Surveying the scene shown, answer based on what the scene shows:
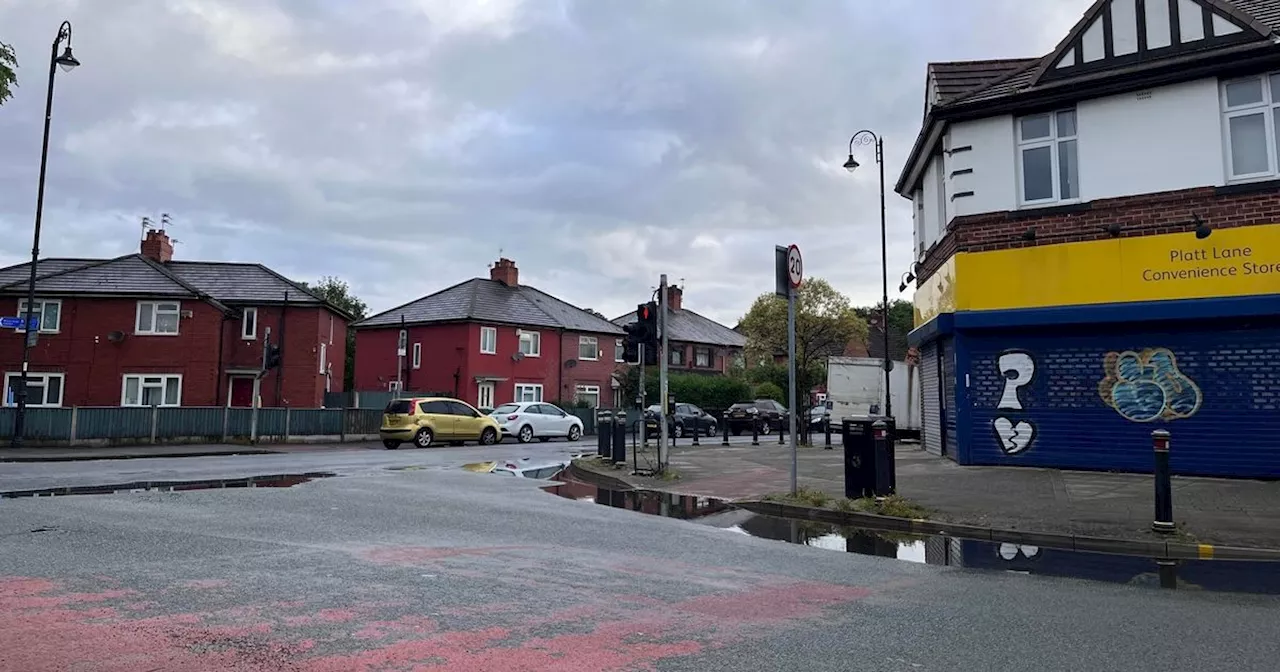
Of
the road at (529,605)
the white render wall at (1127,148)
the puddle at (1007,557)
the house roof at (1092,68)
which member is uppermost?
the house roof at (1092,68)

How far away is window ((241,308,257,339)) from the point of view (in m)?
35.6

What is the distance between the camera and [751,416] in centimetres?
4044

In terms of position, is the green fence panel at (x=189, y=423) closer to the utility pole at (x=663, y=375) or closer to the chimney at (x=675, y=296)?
the utility pole at (x=663, y=375)

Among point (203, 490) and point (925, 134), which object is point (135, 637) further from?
point (925, 134)

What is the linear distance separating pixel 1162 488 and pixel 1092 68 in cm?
920

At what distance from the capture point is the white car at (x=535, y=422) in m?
30.2

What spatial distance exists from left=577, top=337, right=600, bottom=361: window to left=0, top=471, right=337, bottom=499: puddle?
33.8m

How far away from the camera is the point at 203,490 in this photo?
39.2 feet

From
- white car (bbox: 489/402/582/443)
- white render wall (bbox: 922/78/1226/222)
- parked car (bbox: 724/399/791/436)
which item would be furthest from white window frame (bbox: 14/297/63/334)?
white render wall (bbox: 922/78/1226/222)

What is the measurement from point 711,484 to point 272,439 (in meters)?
19.0

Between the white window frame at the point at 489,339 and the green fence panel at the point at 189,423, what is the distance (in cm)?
1748

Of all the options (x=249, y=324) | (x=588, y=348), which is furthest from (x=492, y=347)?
(x=249, y=324)

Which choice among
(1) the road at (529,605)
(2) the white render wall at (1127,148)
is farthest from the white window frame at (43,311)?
(2) the white render wall at (1127,148)

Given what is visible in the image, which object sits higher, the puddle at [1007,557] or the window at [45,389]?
the window at [45,389]
